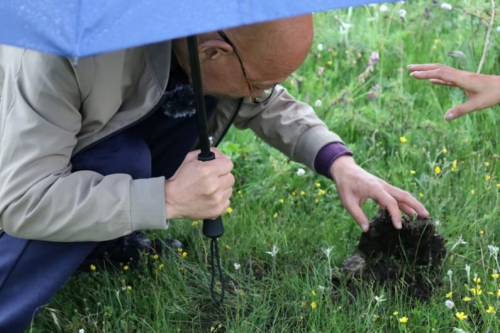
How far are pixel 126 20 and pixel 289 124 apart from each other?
137 centimetres

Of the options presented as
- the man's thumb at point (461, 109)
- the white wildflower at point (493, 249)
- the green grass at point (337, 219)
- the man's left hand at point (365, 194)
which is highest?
the man's thumb at point (461, 109)

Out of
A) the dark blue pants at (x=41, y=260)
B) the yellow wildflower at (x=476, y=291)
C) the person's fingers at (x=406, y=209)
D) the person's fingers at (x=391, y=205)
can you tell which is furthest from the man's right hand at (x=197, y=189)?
the yellow wildflower at (x=476, y=291)

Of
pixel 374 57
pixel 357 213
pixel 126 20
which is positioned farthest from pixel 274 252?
pixel 374 57

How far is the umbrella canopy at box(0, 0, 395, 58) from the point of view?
1622 mm

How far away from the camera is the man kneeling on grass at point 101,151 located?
7.49 feet

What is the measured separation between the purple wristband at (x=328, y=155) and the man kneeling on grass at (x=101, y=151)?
0.18 m

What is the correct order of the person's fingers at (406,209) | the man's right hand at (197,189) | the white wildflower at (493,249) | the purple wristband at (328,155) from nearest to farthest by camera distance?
the man's right hand at (197,189)
the white wildflower at (493,249)
the person's fingers at (406,209)
the purple wristband at (328,155)

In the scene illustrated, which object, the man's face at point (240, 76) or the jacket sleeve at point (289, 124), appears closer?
the man's face at point (240, 76)

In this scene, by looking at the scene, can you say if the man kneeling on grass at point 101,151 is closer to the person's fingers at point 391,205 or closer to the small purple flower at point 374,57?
the person's fingers at point 391,205

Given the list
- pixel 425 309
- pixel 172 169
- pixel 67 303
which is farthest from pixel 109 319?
pixel 425 309

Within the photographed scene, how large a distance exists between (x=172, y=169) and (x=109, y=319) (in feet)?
1.84

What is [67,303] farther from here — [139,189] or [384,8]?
[384,8]

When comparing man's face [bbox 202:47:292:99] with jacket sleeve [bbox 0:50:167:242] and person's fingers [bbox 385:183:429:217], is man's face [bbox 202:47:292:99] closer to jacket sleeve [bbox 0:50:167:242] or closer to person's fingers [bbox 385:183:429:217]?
jacket sleeve [bbox 0:50:167:242]

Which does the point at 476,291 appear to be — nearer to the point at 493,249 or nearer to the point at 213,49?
the point at 493,249
